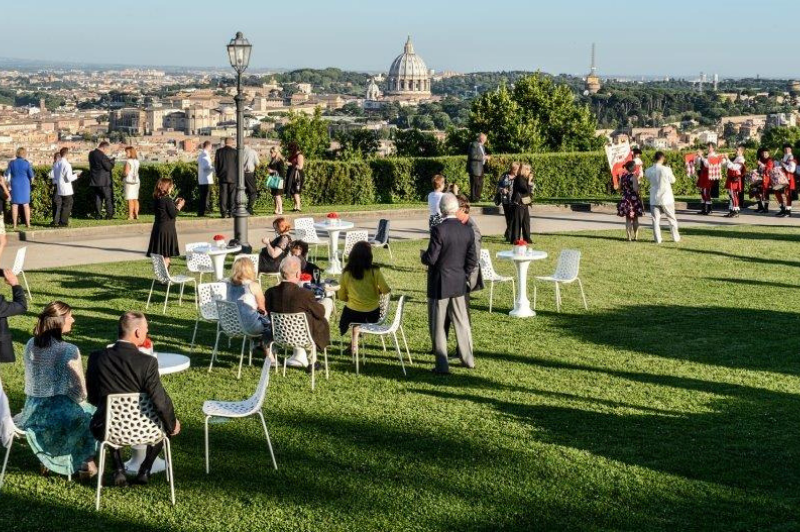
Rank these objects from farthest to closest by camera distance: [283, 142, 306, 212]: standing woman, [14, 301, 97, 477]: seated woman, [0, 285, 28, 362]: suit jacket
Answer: [283, 142, 306, 212]: standing woman
[0, 285, 28, 362]: suit jacket
[14, 301, 97, 477]: seated woman

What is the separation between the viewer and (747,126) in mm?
119312

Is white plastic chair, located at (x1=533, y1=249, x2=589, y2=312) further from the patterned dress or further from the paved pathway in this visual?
the paved pathway

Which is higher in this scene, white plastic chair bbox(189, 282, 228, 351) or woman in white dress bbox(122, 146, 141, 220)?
woman in white dress bbox(122, 146, 141, 220)

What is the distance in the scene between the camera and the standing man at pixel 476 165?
27141mm

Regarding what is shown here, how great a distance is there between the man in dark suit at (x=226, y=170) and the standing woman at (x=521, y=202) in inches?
233

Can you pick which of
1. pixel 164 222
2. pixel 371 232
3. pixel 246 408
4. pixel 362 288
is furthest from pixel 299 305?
pixel 371 232

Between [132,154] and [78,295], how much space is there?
821 centimetres

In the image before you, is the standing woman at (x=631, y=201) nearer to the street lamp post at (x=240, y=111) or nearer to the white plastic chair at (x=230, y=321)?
the street lamp post at (x=240, y=111)

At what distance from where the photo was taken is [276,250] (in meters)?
14.6

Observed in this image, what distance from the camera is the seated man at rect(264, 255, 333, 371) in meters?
11.2

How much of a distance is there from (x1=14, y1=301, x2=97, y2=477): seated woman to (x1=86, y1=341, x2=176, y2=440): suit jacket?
16.9 inches

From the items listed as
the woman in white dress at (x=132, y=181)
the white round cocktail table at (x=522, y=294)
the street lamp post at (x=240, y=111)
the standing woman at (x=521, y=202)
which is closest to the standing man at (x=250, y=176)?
the woman in white dress at (x=132, y=181)

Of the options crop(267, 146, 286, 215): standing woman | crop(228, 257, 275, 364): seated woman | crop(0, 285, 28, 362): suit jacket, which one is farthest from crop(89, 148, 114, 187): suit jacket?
crop(0, 285, 28, 362): suit jacket

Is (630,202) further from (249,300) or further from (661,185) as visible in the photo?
(249,300)
